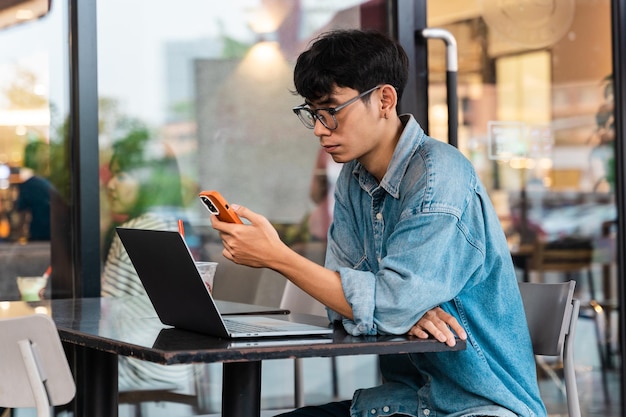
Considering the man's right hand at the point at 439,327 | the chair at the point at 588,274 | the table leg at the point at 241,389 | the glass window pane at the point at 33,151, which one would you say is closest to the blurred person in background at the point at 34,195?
the glass window pane at the point at 33,151

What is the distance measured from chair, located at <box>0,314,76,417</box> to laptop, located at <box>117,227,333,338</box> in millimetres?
226

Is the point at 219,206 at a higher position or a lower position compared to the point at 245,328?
higher

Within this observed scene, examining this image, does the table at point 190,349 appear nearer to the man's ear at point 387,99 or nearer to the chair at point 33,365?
the chair at point 33,365

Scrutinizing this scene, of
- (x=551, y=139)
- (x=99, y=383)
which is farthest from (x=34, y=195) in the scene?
(x=551, y=139)

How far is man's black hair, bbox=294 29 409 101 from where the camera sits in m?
1.98

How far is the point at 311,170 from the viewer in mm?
3723

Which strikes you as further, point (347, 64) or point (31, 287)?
point (31, 287)

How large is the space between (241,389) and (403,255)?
387 mm

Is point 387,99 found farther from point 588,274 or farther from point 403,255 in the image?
point 588,274

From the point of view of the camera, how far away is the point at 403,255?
182 centimetres

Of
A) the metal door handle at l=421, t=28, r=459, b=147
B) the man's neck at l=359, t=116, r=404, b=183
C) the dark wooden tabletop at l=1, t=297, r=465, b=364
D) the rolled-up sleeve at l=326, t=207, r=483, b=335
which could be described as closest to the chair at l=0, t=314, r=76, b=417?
the dark wooden tabletop at l=1, t=297, r=465, b=364

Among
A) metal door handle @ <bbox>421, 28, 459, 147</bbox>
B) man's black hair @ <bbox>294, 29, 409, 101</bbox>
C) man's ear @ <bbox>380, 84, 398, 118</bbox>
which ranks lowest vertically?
man's ear @ <bbox>380, 84, 398, 118</bbox>

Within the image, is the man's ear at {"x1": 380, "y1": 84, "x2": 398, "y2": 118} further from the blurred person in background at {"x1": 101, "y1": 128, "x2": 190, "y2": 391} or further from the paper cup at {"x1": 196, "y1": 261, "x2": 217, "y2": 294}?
the blurred person in background at {"x1": 101, "y1": 128, "x2": 190, "y2": 391}

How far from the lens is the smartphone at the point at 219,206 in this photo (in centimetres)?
171
